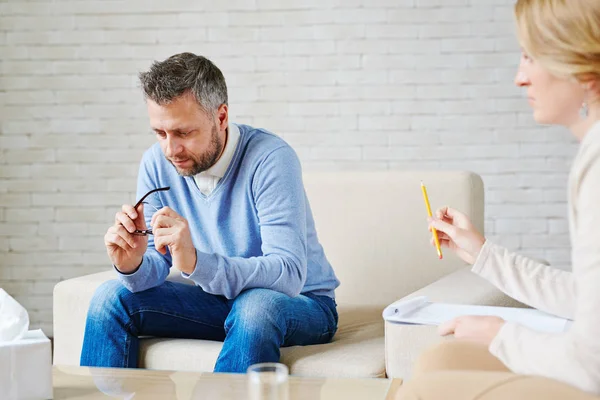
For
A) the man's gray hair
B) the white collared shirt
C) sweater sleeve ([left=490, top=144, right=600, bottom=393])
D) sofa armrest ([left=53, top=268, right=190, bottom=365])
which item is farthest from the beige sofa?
sweater sleeve ([left=490, top=144, right=600, bottom=393])

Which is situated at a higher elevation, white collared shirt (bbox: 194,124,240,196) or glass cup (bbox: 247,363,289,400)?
white collared shirt (bbox: 194,124,240,196)

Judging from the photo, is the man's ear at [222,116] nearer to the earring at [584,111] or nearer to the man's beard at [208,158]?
the man's beard at [208,158]

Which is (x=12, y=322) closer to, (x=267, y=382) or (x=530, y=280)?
(x=267, y=382)

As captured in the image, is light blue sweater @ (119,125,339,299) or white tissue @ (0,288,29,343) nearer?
white tissue @ (0,288,29,343)

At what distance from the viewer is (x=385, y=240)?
2607 mm

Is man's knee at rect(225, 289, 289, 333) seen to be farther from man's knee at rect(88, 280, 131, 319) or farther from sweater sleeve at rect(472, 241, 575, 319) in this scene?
sweater sleeve at rect(472, 241, 575, 319)

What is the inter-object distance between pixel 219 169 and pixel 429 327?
751mm

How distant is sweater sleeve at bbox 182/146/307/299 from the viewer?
2061 mm

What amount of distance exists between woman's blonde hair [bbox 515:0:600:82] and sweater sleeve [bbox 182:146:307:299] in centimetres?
100

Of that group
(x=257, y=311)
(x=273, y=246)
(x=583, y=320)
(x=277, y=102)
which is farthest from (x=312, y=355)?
(x=277, y=102)

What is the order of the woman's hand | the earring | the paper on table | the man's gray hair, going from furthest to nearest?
the man's gray hair < the paper on table < the woman's hand < the earring

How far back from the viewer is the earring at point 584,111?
4.34 feet

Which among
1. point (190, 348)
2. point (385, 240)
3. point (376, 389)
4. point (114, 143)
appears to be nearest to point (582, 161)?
point (376, 389)

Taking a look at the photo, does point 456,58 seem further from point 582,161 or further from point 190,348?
point 582,161
